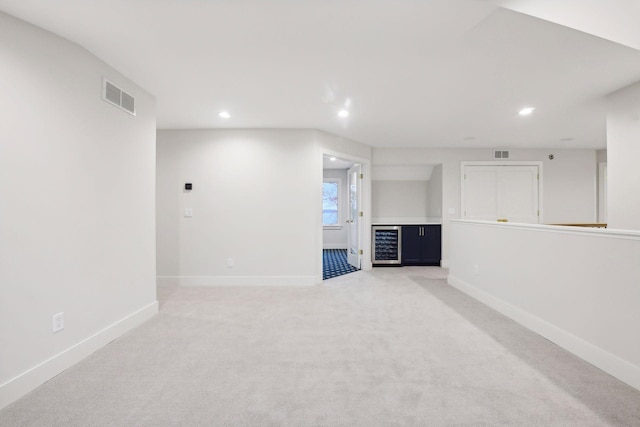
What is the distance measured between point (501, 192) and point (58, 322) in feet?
23.3

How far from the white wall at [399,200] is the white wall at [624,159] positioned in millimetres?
3678

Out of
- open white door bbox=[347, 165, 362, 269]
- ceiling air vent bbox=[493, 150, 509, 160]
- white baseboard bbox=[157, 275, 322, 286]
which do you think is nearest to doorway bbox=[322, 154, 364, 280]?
open white door bbox=[347, 165, 362, 269]

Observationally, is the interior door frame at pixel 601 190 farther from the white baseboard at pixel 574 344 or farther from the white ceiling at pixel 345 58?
the white baseboard at pixel 574 344

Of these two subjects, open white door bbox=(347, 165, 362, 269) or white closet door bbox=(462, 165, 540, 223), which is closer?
open white door bbox=(347, 165, 362, 269)

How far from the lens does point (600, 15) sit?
4.76 ft

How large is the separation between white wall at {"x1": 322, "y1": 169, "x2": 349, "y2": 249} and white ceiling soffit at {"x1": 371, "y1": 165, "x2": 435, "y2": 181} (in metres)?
2.05

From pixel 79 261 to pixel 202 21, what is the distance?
2.02 metres

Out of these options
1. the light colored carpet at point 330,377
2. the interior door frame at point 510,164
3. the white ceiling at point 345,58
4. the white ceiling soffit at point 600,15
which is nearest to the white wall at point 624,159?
the white ceiling at point 345,58

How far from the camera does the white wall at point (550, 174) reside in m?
6.31

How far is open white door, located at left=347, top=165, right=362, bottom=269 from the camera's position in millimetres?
6125

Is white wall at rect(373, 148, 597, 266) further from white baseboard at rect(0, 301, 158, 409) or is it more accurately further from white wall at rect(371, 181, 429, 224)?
white baseboard at rect(0, 301, 158, 409)

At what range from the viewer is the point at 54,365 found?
7.03ft

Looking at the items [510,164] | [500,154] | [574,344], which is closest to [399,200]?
[500,154]

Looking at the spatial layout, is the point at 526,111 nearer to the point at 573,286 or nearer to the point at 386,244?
the point at 573,286
